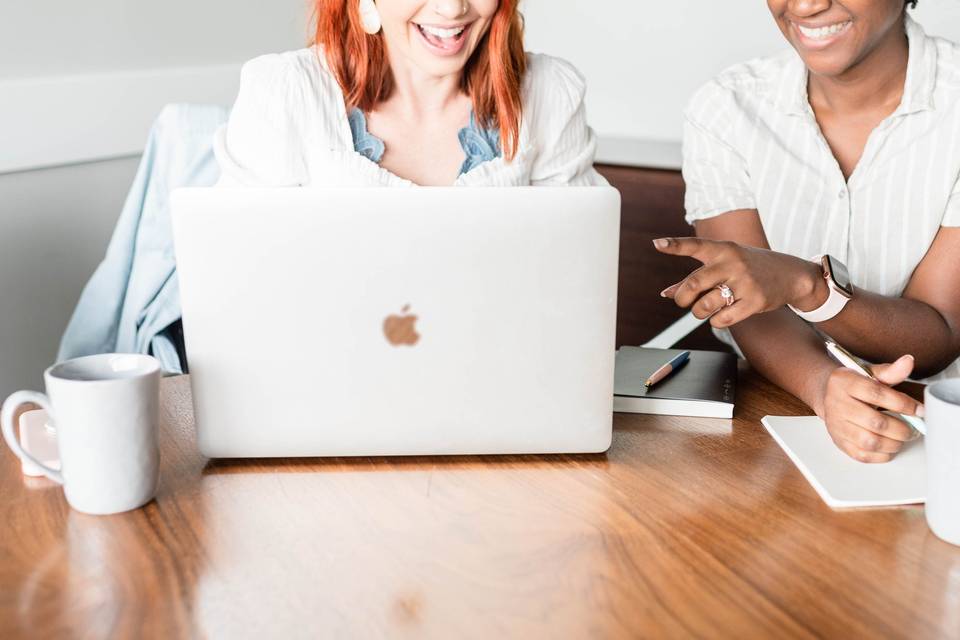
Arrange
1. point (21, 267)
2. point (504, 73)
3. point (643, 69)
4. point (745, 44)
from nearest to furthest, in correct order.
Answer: point (504, 73) < point (21, 267) < point (745, 44) < point (643, 69)

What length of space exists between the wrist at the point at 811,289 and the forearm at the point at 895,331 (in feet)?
0.32

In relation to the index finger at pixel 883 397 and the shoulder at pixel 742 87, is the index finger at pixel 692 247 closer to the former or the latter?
the index finger at pixel 883 397

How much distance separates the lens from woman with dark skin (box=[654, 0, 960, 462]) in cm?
116

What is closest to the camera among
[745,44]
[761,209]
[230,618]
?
[230,618]

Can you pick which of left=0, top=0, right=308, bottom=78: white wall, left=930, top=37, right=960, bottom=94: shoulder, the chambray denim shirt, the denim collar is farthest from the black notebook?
left=0, top=0, right=308, bottom=78: white wall

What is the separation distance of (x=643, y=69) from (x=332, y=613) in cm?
227

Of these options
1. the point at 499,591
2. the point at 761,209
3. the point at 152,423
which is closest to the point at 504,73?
the point at 761,209

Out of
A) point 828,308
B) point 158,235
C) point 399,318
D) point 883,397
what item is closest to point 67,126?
point 158,235

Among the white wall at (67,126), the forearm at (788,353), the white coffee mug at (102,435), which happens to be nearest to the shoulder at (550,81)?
the forearm at (788,353)

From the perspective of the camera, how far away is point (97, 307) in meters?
2.00

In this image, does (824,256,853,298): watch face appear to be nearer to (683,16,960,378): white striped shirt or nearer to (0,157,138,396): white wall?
(683,16,960,378): white striped shirt

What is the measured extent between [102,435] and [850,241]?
1.23 meters

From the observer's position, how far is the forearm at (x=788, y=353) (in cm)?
120

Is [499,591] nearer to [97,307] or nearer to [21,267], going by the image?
[97,307]
